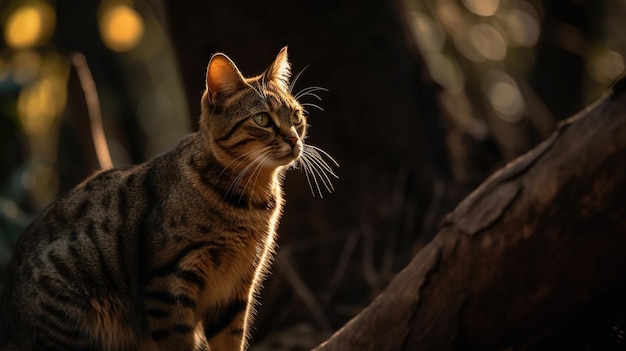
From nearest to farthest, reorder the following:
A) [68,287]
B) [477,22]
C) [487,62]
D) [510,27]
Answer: [68,287], [477,22], [510,27], [487,62]

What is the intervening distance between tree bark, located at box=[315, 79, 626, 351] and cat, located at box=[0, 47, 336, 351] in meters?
1.10

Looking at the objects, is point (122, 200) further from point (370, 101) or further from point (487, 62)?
point (487, 62)

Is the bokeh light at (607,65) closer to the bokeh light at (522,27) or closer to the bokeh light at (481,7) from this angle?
the bokeh light at (522,27)

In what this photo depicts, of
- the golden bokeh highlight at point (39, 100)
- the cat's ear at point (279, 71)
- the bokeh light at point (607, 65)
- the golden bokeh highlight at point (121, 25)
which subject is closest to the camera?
the cat's ear at point (279, 71)

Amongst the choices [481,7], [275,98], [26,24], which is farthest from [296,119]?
[481,7]

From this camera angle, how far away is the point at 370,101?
22.3ft

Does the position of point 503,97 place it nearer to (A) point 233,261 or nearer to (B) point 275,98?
(B) point 275,98

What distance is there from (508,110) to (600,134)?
12123 mm

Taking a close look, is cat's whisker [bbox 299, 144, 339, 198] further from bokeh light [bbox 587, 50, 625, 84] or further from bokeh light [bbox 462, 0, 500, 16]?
bokeh light [bbox 587, 50, 625, 84]

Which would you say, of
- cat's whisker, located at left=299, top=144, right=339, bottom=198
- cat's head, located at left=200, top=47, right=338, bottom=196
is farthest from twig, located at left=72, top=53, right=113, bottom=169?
cat's head, located at left=200, top=47, right=338, bottom=196

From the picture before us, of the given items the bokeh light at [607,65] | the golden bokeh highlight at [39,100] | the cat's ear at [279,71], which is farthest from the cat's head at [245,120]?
the bokeh light at [607,65]

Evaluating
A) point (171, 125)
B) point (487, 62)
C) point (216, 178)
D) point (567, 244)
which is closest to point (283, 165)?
point (216, 178)

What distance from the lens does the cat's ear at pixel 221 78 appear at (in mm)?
4738

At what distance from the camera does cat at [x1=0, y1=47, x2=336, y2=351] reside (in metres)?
4.61
